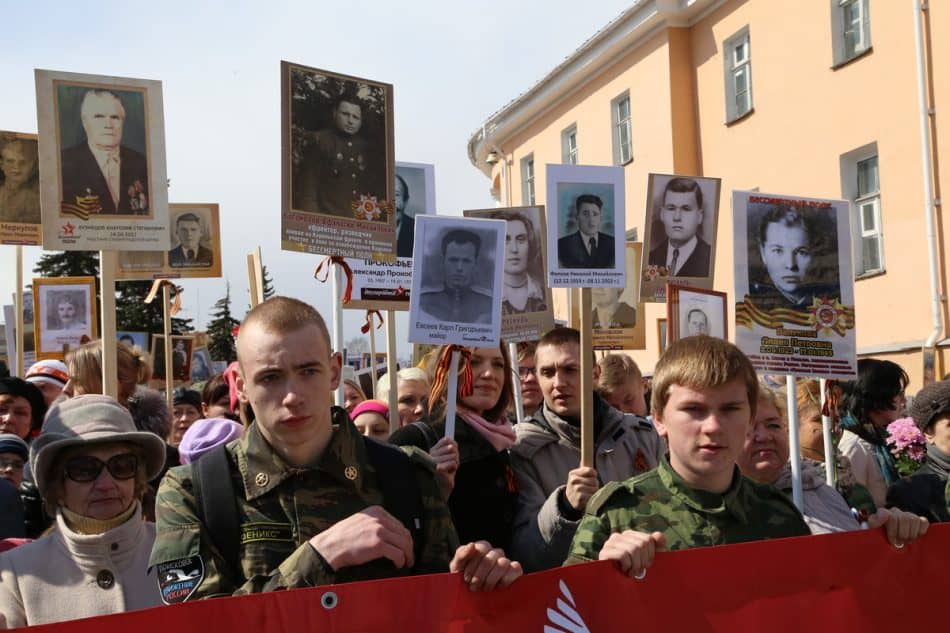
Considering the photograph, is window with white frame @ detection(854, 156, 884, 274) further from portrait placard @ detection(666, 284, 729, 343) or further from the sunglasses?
the sunglasses

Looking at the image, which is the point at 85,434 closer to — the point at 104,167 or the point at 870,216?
the point at 104,167

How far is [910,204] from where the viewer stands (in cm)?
1594

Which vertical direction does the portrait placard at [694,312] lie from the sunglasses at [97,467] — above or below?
above

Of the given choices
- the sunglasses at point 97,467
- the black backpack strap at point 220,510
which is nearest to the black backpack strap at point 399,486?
the black backpack strap at point 220,510

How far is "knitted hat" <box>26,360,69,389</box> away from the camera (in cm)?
674

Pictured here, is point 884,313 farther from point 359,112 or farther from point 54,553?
point 54,553

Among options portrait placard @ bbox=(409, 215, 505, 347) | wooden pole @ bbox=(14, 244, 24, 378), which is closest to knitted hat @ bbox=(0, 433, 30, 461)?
portrait placard @ bbox=(409, 215, 505, 347)

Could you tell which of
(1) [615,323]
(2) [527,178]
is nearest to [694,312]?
(1) [615,323]

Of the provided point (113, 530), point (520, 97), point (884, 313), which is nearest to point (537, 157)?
point (520, 97)

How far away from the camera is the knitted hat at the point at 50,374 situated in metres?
6.74

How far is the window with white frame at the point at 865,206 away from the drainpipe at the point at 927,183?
1.28 meters

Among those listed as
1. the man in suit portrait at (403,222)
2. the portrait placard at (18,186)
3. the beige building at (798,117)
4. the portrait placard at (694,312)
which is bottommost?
the portrait placard at (694,312)

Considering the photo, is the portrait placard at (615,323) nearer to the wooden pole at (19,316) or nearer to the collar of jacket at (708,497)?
the wooden pole at (19,316)

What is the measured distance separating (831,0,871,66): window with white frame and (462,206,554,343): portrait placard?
39.9ft
